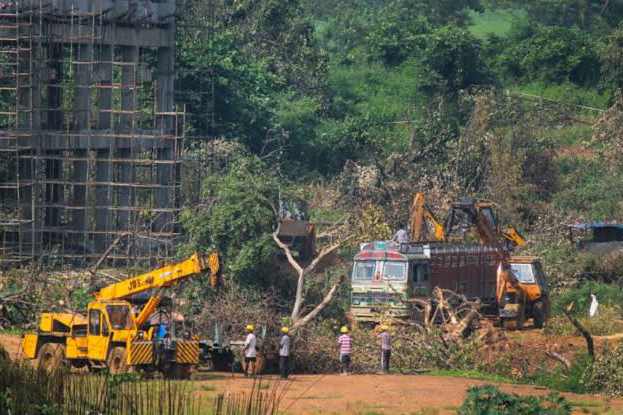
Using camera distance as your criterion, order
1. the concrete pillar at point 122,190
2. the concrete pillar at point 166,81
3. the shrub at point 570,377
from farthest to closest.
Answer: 1. the concrete pillar at point 166,81
2. the concrete pillar at point 122,190
3. the shrub at point 570,377

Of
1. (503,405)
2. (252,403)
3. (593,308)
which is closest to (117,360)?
(252,403)

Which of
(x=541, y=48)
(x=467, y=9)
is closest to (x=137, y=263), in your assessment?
(x=541, y=48)

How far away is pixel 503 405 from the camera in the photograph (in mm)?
25234

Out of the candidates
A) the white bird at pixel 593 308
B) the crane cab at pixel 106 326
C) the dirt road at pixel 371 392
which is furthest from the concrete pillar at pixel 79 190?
the crane cab at pixel 106 326

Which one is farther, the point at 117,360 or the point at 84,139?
the point at 84,139

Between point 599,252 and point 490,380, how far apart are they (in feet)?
44.2

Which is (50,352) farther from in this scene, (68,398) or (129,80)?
(129,80)

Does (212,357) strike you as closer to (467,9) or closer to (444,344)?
(444,344)

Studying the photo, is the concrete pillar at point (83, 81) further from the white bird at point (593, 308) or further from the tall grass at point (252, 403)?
the tall grass at point (252, 403)

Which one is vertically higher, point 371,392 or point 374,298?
point 374,298

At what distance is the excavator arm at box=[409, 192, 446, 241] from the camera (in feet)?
137

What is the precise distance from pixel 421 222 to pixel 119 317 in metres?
14.1

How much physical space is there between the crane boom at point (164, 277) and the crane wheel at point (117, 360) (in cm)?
140

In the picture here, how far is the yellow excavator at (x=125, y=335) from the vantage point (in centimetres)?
2926
